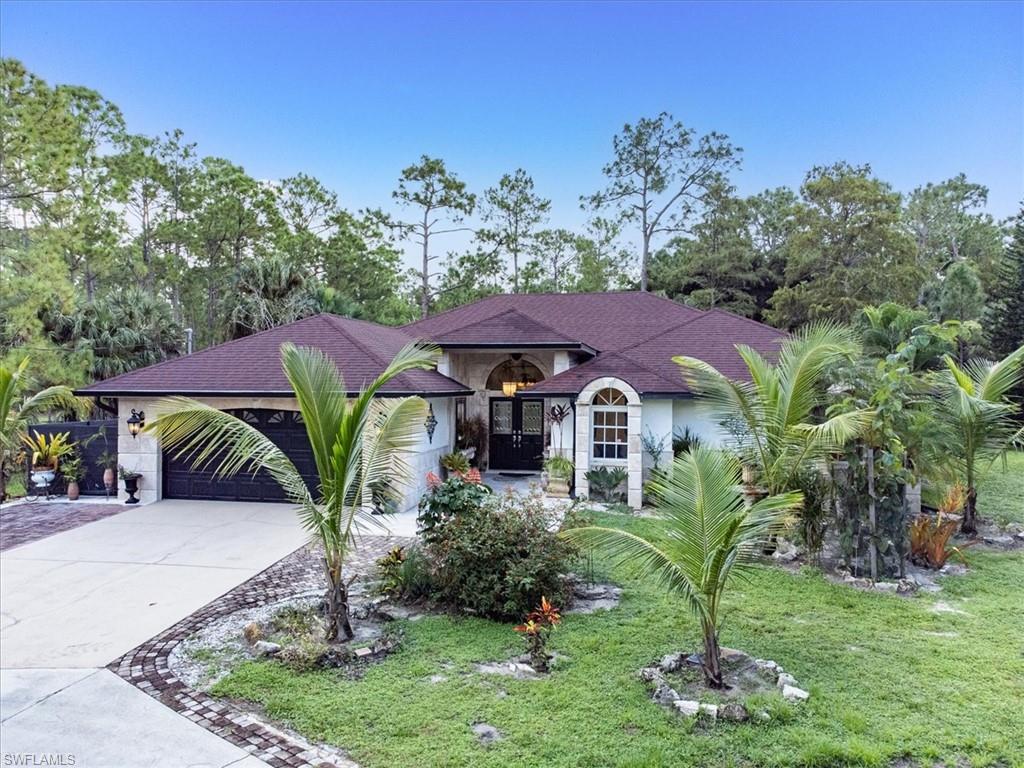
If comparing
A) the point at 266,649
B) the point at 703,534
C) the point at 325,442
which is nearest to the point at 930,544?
the point at 703,534

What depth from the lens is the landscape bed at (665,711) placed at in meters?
3.91

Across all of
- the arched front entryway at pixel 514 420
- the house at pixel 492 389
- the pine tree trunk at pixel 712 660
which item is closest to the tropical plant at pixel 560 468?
the house at pixel 492 389

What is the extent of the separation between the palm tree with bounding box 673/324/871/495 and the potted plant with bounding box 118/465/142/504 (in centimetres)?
1134

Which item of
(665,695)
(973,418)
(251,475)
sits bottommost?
(665,695)

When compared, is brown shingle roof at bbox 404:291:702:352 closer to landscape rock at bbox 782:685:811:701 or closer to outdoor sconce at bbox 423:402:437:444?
outdoor sconce at bbox 423:402:437:444

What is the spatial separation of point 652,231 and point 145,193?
2665 cm

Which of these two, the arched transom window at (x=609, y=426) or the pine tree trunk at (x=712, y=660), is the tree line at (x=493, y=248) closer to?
the arched transom window at (x=609, y=426)

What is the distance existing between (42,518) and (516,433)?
417 inches

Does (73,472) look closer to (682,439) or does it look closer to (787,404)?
(682,439)

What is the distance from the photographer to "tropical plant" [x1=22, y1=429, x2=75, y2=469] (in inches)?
500

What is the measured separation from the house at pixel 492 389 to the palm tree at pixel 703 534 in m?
7.01

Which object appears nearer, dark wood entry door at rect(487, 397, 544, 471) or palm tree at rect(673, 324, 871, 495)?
palm tree at rect(673, 324, 871, 495)

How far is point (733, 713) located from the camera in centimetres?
426

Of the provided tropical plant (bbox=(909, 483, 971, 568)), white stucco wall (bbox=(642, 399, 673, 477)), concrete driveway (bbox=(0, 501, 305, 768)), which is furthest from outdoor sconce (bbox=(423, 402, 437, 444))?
tropical plant (bbox=(909, 483, 971, 568))
